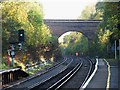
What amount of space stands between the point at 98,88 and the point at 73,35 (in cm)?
10593

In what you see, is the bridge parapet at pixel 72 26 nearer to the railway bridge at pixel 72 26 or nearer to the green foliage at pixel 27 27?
the railway bridge at pixel 72 26

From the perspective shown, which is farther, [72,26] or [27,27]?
[72,26]

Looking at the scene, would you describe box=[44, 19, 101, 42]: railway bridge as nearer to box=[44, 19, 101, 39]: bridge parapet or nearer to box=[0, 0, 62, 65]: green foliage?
box=[44, 19, 101, 39]: bridge parapet

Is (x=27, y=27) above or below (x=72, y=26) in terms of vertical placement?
below

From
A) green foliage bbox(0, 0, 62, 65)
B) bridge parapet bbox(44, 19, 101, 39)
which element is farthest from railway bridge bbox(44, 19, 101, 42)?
green foliage bbox(0, 0, 62, 65)

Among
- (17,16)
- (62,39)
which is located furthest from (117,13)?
(62,39)

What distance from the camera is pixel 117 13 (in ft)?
102

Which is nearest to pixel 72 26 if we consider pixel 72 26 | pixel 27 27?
pixel 72 26

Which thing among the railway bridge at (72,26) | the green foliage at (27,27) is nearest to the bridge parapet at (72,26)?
the railway bridge at (72,26)

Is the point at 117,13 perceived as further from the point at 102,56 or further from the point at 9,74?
the point at 102,56

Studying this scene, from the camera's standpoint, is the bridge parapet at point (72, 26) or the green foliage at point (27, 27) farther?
the bridge parapet at point (72, 26)

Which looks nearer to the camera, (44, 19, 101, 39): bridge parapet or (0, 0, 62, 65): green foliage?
(0, 0, 62, 65): green foliage

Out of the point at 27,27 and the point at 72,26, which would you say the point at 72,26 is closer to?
the point at 72,26

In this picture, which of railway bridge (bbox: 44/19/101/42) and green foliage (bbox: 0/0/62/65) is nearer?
green foliage (bbox: 0/0/62/65)
